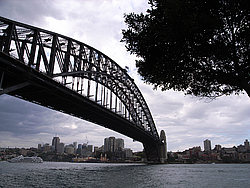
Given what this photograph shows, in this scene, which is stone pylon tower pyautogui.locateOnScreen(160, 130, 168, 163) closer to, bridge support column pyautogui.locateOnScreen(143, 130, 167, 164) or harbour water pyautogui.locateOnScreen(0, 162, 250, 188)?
bridge support column pyautogui.locateOnScreen(143, 130, 167, 164)

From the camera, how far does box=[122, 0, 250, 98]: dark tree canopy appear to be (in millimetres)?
7914

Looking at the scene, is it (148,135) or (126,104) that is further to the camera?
(148,135)

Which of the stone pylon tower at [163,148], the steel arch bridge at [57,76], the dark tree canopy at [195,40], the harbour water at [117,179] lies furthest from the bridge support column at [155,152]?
the dark tree canopy at [195,40]

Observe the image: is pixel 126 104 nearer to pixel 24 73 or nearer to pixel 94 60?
pixel 94 60

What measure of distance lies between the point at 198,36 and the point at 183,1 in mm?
1398

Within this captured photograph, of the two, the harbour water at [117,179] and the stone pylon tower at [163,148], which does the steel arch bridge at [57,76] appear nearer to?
the harbour water at [117,179]

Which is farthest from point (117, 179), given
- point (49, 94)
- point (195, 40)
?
point (195, 40)

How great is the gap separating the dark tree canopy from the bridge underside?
51.3ft

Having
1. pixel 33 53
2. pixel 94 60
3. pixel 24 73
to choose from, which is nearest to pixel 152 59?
pixel 24 73

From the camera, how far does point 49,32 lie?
28859mm

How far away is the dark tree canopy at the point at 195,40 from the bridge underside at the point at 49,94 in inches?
615

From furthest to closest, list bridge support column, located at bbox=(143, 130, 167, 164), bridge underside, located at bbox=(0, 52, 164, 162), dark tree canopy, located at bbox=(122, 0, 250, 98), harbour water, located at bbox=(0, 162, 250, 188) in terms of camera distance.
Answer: bridge support column, located at bbox=(143, 130, 167, 164) → bridge underside, located at bbox=(0, 52, 164, 162) → harbour water, located at bbox=(0, 162, 250, 188) → dark tree canopy, located at bbox=(122, 0, 250, 98)

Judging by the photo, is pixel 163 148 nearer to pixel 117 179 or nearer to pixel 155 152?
pixel 155 152

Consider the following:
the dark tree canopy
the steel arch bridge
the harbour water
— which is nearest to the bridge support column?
the steel arch bridge
